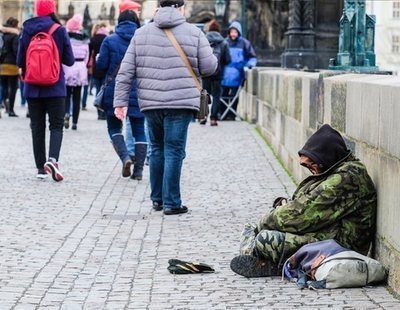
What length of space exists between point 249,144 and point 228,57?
6.43m

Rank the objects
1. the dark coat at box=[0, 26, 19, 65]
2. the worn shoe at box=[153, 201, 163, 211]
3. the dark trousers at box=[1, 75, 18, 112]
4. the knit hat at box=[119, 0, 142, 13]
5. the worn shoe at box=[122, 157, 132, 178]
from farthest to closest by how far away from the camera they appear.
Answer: the dark trousers at box=[1, 75, 18, 112] → the dark coat at box=[0, 26, 19, 65] → the knit hat at box=[119, 0, 142, 13] → the worn shoe at box=[122, 157, 132, 178] → the worn shoe at box=[153, 201, 163, 211]

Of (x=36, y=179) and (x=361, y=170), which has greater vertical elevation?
(x=361, y=170)

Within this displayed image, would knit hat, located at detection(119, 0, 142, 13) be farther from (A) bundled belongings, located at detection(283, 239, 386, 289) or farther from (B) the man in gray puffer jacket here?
(A) bundled belongings, located at detection(283, 239, 386, 289)

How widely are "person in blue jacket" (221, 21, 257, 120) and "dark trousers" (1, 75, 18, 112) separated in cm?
406

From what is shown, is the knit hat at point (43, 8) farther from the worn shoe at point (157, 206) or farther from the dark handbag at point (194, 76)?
the worn shoe at point (157, 206)

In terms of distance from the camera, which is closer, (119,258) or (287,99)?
(119,258)

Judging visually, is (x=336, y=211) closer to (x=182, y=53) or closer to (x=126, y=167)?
(x=182, y=53)

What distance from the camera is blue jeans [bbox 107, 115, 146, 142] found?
596 inches

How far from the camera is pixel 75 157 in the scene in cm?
1831

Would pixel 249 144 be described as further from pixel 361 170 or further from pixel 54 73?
→ pixel 361 170

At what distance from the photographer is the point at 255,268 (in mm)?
8859

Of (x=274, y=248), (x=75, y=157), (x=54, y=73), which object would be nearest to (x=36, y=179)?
(x=54, y=73)

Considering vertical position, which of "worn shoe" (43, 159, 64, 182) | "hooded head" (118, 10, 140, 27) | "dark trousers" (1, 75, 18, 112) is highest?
"hooded head" (118, 10, 140, 27)

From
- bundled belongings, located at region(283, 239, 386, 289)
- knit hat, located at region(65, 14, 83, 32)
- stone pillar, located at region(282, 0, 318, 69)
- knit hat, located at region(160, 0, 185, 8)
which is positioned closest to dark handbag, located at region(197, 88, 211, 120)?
knit hat, located at region(160, 0, 185, 8)
